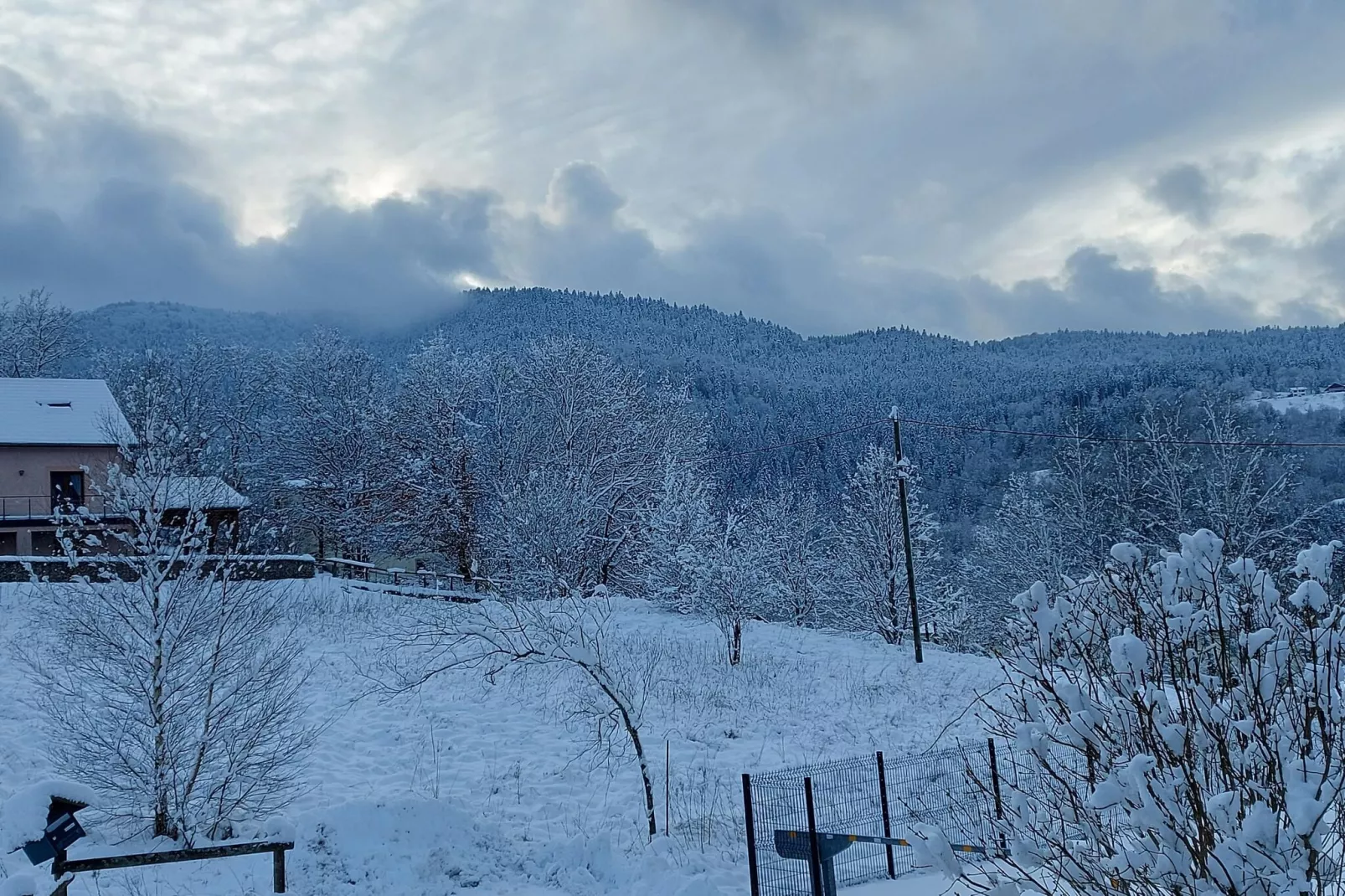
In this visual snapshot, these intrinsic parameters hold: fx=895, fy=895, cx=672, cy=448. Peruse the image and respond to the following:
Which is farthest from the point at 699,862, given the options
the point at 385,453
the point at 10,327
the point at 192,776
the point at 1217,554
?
the point at 10,327

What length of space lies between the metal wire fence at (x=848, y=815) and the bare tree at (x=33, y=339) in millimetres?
46943

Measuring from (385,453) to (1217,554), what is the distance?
123 ft

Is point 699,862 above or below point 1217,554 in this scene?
below

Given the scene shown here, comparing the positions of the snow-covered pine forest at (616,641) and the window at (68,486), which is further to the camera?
the window at (68,486)

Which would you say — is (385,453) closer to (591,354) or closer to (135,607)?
(591,354)

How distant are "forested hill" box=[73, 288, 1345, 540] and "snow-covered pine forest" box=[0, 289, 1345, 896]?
15724mm

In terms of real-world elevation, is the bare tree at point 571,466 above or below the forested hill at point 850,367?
below

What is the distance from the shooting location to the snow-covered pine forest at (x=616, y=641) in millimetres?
4105

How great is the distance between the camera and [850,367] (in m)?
132

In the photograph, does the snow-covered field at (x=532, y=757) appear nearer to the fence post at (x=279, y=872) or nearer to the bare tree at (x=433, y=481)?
the fence post at (x=279, y=872)

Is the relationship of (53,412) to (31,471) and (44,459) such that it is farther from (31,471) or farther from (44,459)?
(31,471)

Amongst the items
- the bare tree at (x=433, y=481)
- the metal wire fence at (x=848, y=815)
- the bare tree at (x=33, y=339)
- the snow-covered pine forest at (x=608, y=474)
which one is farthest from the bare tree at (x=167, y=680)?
the bare tree at (x=33, y=339)

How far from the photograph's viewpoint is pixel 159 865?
33.0ft

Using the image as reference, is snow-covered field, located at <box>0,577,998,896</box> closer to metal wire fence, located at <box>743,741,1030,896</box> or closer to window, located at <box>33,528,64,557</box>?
metal wire fence, located at <box>743,741,1030,896</box>
